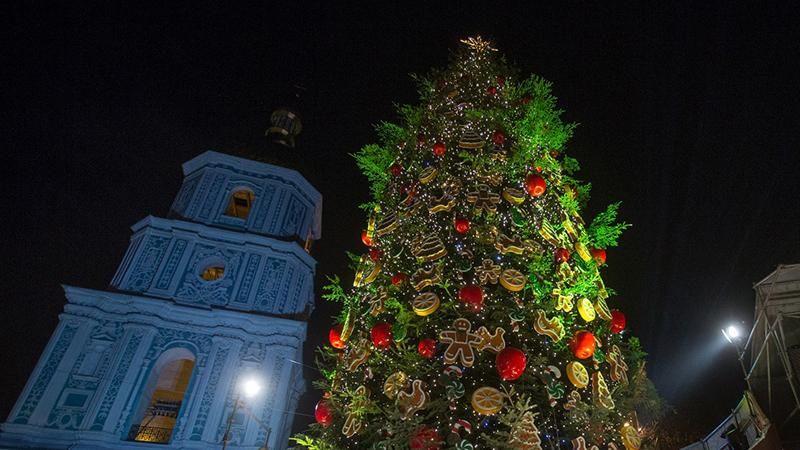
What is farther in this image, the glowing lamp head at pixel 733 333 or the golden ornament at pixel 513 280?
the glowing lamp head at pixel 733 333

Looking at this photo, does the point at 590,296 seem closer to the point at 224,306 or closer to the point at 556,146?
the point at 556,146

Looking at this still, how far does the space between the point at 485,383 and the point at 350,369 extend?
1.92m

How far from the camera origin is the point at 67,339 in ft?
47.0

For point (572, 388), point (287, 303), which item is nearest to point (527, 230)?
point (572, 388)

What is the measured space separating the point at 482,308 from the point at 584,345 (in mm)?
1271

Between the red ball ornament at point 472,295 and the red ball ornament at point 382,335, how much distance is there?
107 cm

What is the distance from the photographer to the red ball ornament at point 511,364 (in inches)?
195

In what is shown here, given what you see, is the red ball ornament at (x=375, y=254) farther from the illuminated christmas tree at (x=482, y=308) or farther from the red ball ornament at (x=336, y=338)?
the red ball ornament at (x=336, y=338)

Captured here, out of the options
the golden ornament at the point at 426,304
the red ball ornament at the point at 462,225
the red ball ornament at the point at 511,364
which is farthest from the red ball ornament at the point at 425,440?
the red ball ornament at the point at 462,225

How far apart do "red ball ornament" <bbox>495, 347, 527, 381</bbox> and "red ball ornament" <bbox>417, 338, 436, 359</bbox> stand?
856 millimetres

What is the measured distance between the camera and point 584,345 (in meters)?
5.34

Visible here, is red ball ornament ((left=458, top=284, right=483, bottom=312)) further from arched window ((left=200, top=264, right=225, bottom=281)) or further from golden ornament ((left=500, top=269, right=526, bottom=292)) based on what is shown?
arched window ((left=200, top=264, right=225, bottom=281))

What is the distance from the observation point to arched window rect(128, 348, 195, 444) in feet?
47.1

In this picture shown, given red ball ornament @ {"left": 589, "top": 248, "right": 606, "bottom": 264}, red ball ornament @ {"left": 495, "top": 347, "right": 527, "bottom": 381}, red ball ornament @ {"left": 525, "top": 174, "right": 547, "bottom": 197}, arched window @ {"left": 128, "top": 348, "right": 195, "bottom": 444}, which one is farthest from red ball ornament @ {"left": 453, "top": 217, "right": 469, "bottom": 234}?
arched window @ {"left": 128, "top": 348, "right": 195, "bottom": 444}
